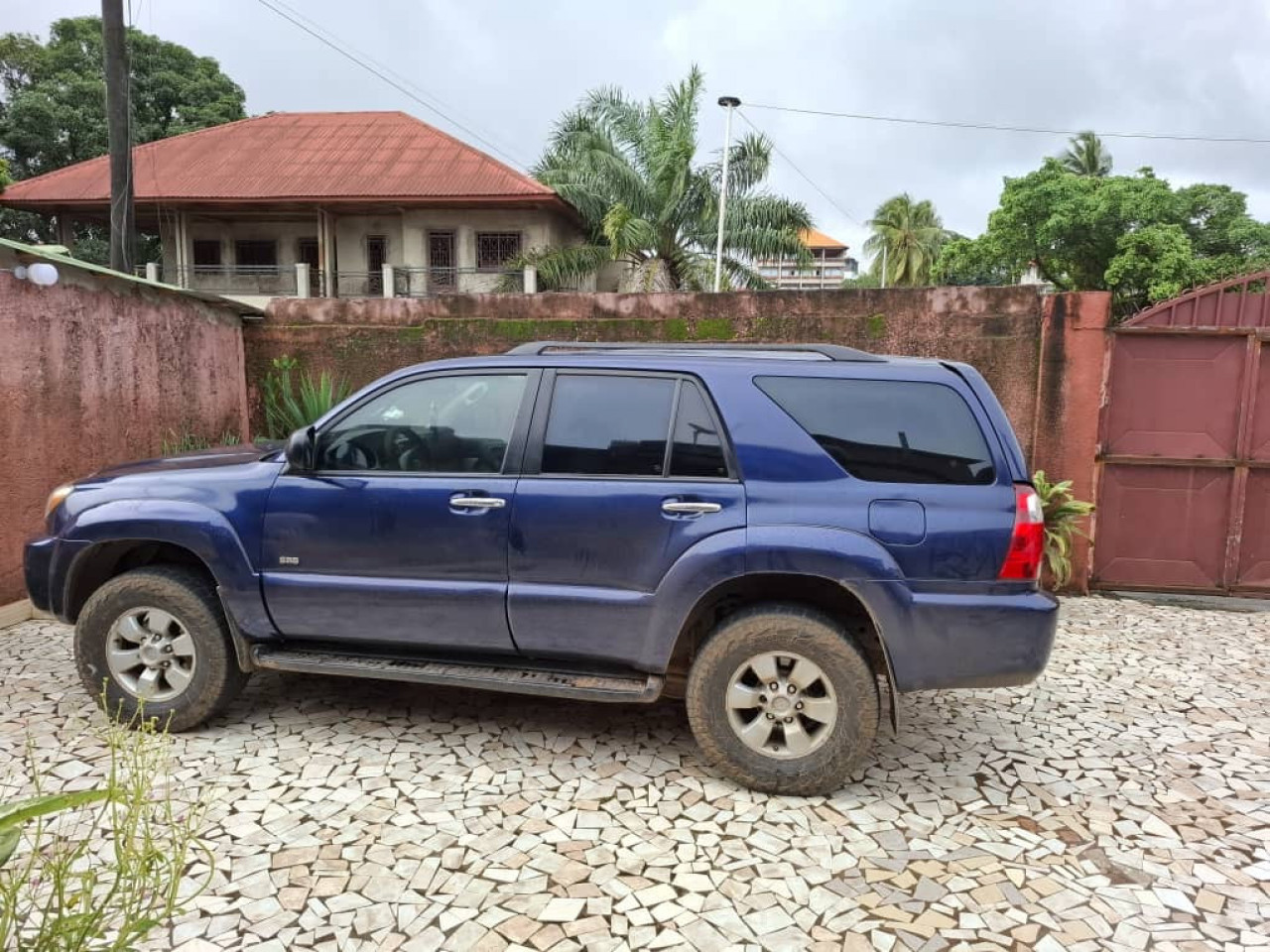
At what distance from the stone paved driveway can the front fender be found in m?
0.64

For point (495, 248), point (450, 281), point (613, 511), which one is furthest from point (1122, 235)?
point (613, 511)

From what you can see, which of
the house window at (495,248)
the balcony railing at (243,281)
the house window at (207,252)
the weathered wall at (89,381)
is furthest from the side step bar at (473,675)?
the house window at (207,252)

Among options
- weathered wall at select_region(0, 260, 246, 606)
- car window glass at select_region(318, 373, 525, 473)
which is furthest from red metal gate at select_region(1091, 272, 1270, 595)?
weathered wall at select_region(0, 260, 246, 606)

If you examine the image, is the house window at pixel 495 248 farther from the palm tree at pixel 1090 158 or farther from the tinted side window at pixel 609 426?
the palm tree at pixel 1090 158

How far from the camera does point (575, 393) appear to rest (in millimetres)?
3496

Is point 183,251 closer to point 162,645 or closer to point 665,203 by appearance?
point 665,203

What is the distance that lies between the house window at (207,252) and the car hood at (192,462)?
19.4m

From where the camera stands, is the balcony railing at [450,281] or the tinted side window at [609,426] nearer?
the tinted side window at [609,426]

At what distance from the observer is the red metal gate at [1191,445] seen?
5.98 metres

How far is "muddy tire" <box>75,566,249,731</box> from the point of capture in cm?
360

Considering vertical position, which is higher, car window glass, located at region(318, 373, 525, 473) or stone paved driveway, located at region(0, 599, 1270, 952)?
car window glass, located at region(318, 373, 525, 473)

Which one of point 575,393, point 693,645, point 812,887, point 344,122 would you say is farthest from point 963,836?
point 344,122

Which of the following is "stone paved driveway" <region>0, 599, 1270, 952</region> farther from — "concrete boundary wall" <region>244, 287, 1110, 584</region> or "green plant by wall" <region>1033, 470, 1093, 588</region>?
"concrete boundary wall" <region>244, 287, 1110, 584</region>

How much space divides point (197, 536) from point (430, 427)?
1.11 metres
